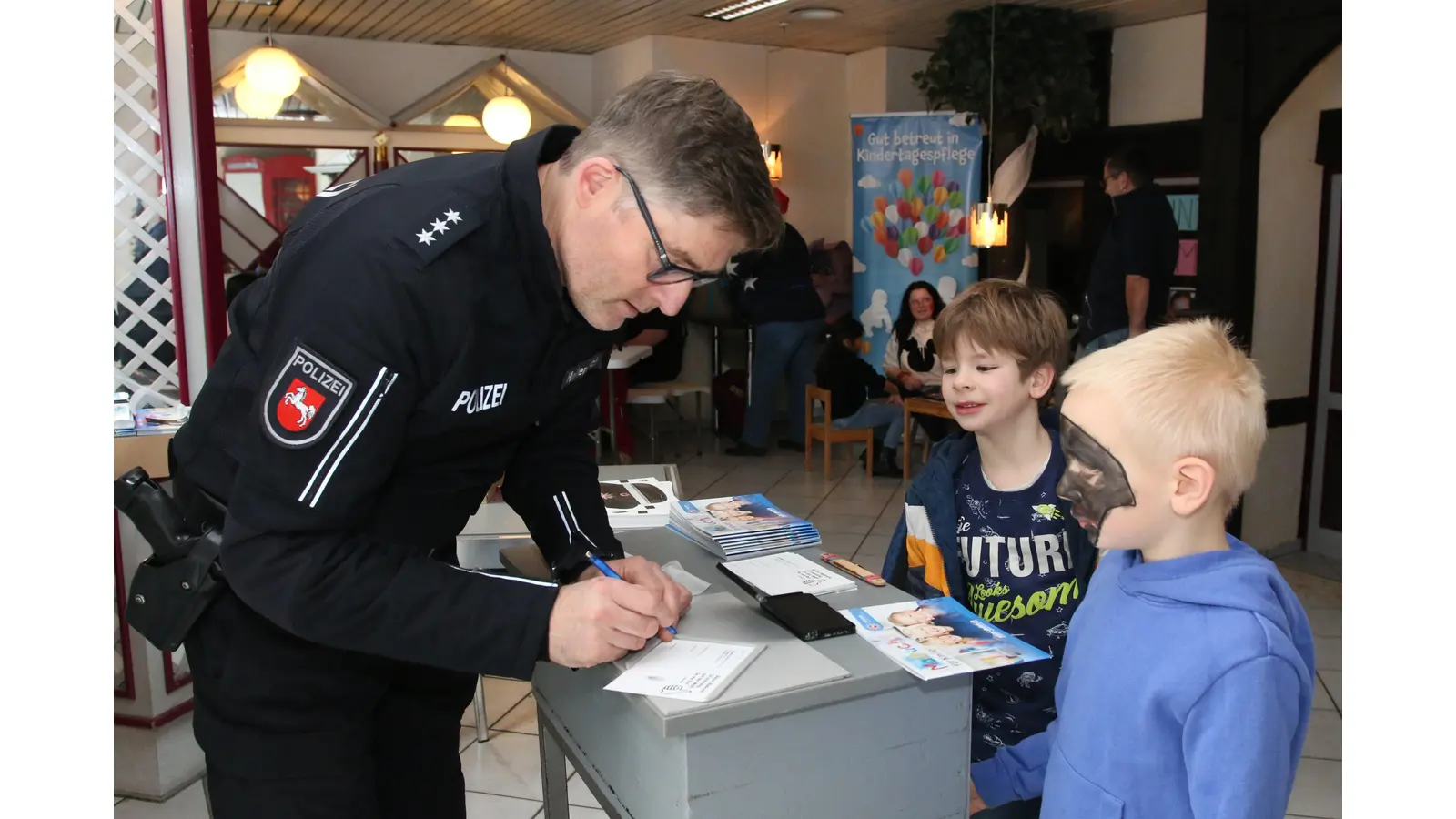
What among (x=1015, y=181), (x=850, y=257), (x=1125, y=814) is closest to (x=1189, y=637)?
(x=1125, y=814)

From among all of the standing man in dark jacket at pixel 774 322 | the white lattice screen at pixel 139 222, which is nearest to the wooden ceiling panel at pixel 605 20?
the standing man in dark jacket at pixel 774 322

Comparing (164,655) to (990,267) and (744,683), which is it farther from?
(990,267)

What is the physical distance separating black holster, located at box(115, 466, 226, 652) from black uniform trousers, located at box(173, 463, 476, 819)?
0.03 m

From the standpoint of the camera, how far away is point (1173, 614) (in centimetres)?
131

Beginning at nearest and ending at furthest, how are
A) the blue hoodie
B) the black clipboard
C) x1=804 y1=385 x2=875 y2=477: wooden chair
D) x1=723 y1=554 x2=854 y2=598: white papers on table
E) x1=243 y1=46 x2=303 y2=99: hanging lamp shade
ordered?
the blue hoodie < the black clipboard < x1=723 y1=554 x2=854 y2=598: white papers on table < x1=804 y1=385 x2=875 y2=477: wooden chair < x1=243 y1=46 x2=303 y2=99: hanging lamp shade

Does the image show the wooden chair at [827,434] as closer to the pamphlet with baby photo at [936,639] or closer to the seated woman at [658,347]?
the seated woman at [658,347]

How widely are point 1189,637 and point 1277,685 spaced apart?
0.10 metres

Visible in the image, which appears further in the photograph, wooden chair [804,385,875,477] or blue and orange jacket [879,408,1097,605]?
wooden chair [804,385,875,477]

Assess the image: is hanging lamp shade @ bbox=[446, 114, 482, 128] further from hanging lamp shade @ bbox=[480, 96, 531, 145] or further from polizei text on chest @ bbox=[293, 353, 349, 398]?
polizei text on chest @ bbox=[293, 353, 349, 398]

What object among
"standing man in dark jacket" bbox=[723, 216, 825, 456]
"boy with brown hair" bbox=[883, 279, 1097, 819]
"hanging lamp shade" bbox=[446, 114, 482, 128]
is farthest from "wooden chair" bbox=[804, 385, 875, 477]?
"boy with brown hair" bbox=[883, 279, 1097, 819]

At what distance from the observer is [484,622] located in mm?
1283

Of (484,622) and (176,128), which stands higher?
(176,128)

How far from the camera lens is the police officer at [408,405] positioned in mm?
1221

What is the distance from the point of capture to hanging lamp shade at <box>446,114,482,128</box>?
28.3 ft
